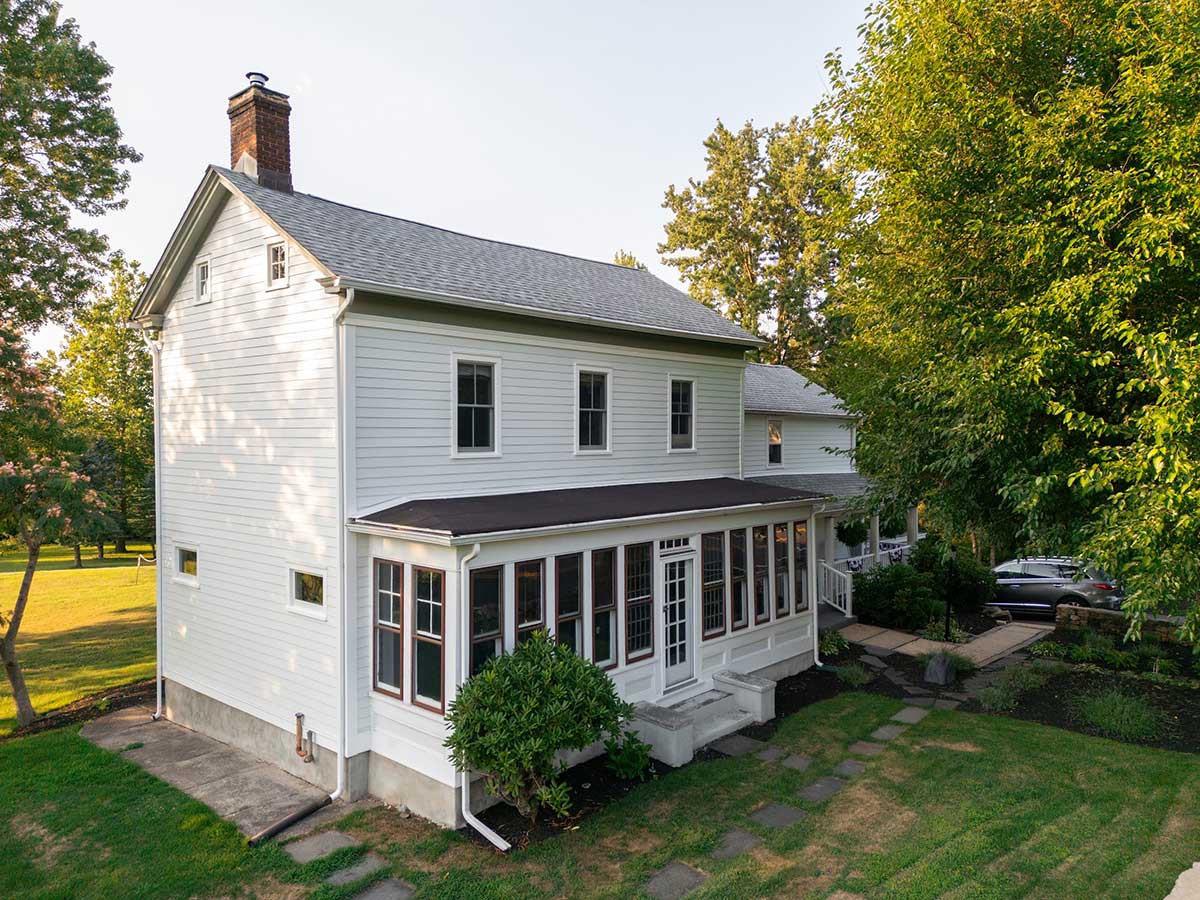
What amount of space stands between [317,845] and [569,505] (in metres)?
5.23

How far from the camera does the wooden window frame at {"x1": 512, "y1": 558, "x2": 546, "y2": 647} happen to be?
353 inches

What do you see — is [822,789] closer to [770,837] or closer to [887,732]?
[770,837]

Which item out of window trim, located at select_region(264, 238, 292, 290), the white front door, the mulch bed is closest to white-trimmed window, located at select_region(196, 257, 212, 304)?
window trim, located at select_region(264, 238, 292, 290)

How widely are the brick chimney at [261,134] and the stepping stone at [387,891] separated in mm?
10312

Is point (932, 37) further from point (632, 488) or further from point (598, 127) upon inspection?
point (598, 127)

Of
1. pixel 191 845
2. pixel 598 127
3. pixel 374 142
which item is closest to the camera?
pixel 191 845

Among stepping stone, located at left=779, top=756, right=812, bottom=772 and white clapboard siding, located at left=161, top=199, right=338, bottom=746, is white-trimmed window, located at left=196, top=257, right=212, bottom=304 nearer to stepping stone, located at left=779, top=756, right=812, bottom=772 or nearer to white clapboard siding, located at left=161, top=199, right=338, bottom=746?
white clapboard siding, located at left=161, top=199, right=338, bottom=746

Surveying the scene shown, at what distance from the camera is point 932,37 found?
9516 millimetres

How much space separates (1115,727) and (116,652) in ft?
69.1

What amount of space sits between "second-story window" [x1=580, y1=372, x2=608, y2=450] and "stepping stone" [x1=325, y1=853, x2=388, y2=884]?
6.79 meters

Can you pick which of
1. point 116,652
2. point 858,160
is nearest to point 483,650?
point 858,160

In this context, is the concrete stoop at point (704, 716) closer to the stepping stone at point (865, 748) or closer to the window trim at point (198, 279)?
the stepping stone at point (865, 748)

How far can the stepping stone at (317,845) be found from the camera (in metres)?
7.70

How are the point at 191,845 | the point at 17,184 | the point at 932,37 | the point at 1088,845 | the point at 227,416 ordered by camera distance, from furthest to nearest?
the point at 17,184, the point at 227,416, the point at 932,37, the point at 191,845, the point at 1088,845
